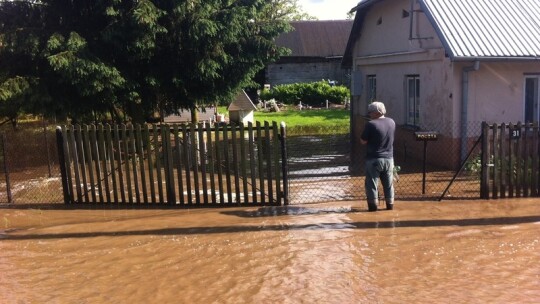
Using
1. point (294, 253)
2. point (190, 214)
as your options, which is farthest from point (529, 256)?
point (190, 214)

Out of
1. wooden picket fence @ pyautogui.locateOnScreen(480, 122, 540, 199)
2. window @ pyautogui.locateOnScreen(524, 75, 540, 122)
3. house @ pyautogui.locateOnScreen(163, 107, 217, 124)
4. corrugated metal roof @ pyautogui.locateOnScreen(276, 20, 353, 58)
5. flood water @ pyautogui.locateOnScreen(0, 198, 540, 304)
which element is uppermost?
corrugated metal roof @ pyautogui.locateOnScreen(276, 20, 353, 58)

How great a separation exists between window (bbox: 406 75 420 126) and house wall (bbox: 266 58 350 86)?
25301 mm

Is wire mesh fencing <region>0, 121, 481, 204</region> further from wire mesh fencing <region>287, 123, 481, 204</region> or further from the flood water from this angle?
the flood water

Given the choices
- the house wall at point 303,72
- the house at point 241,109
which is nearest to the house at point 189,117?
the house at point 241,109

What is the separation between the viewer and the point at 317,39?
4206 centimetres

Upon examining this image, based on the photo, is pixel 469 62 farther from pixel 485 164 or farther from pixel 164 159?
pixel 164 159

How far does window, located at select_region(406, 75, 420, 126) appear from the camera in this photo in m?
14.7

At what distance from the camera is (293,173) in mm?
12695

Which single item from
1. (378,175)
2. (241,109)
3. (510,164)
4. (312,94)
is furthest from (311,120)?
(378,175)

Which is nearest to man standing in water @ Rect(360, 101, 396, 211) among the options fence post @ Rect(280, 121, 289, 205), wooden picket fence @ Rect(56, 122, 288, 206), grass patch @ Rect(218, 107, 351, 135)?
fence post @ Rect(280, 121, 289, 205)

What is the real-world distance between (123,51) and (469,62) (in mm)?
8078

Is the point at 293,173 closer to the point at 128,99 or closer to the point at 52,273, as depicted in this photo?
the point at 128,99

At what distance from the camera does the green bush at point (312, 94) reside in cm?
3584

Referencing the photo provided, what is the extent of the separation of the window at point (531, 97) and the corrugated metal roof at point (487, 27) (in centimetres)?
101
